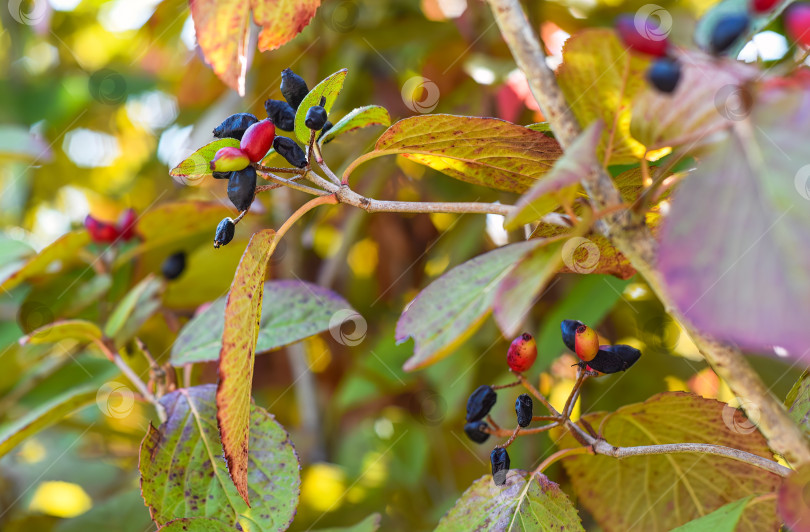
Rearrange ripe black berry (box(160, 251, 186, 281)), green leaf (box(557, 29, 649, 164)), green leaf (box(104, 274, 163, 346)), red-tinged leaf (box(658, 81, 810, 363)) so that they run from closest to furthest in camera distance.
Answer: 1. red-tinged leaf (box(658, 81, 810, 363))
2. green leaf (box(557, 29, 649, 164))
3. green leaf (box(104, 274, 163, 346))
4. ripe black berry (box(160, 251, 186, 281))

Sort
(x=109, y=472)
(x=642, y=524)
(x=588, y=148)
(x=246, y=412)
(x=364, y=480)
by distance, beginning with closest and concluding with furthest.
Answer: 1. (x=588, y=148)
2. (x=246, y=412)
3. (x=642, y=524)
4. (x=364, y=480)
5. (x=109, y=472)

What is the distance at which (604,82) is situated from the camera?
0.42 meters

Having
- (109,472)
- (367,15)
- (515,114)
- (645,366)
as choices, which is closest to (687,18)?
(515,114)

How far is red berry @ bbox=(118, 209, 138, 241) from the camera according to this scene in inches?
40.5

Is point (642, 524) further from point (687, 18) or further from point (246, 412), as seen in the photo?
point (687, 18)

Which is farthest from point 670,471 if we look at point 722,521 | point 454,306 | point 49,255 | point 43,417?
point 49,255

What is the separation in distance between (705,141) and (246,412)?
0.34 m

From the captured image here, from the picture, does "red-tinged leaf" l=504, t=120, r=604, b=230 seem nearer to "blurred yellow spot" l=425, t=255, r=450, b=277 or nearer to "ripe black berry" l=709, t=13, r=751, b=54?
"ripe black berry" l=709, t=13, r=751, b=54

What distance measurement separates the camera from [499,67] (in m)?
1.12

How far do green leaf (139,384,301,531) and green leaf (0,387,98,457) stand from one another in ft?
0.56

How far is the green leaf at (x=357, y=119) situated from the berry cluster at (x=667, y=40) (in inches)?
8.2

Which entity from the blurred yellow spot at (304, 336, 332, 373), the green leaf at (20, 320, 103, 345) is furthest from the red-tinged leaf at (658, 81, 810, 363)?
the blurred yellow spot at (304, 336, 332, 373)

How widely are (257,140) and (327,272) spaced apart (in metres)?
0.91

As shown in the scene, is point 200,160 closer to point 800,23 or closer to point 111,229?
point 800,23
